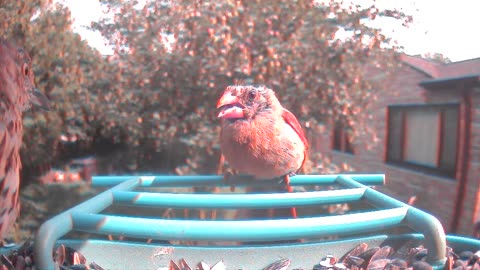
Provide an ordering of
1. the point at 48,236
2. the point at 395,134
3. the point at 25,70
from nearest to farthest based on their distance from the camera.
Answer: the point at 48,236 < the point at 25,70 < the point at 395,134

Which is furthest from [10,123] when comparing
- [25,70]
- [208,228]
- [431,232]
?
[431,232]

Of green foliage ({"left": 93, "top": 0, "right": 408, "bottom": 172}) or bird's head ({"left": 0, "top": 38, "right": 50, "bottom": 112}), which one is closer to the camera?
bird's head ({"left": 0, "top": 38, "right": 50, "bottom": 112})

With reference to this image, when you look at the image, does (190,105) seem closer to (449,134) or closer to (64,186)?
(64,186)

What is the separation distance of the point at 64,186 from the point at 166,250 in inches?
113

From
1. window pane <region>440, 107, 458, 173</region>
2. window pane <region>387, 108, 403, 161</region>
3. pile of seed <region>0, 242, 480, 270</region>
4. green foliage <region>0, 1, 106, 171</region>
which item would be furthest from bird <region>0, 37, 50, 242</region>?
window pane <region>387, 108, 403, 161</region>

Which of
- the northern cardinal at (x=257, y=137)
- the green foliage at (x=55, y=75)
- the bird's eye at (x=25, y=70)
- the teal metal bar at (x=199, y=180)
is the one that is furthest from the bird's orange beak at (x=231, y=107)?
the green foliage at (x=55, y=75)

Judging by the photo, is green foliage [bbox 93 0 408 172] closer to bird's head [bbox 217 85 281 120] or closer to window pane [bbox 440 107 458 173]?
window pane [bbox 440 107 458 173]

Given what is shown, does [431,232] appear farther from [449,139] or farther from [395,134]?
[395,134]

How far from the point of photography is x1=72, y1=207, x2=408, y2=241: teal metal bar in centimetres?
68

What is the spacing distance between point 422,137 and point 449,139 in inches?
8.6

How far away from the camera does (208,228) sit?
682mm

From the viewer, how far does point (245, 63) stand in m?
2.88

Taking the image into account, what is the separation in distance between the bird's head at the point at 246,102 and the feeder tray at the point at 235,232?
490 millimetres

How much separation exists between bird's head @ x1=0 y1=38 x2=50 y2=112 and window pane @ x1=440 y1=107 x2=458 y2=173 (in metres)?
2.39
